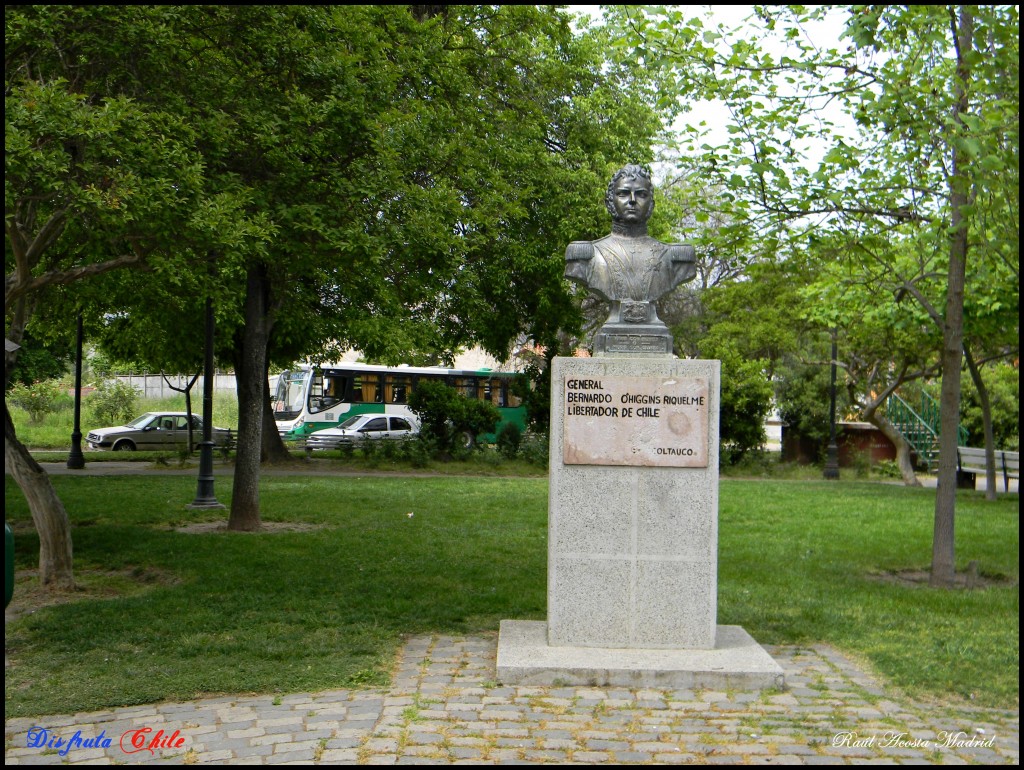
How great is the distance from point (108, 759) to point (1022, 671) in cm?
554

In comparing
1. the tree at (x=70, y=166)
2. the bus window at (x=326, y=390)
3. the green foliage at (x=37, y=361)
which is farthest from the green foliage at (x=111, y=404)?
the tree at (x=70, y=166)

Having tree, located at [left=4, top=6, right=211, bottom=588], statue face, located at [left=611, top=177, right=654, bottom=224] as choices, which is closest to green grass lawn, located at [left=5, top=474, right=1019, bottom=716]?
tree, located at [left=4, top=6, right=211, bottom=588]

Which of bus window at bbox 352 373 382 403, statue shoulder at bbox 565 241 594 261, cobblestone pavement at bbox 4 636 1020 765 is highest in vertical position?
statue shoulder at bbox 565 241 594 261

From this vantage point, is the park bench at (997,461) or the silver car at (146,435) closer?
the park bench at (997,461)

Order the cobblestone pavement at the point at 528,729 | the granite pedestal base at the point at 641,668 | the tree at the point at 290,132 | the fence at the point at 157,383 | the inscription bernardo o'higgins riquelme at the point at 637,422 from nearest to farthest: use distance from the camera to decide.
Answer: the cobblestone pavement at the point at 528,729 < the granite pedestal base at the point at 641,668 < the inscription bernardo o'higgins riquelme at the point at 637,422 < the tree at the point at 290,132 < the fence at the point at 157,383

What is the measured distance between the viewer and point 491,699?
21.0 ft

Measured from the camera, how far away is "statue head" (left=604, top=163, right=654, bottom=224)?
26.1 feet

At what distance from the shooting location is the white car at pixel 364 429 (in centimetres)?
3206

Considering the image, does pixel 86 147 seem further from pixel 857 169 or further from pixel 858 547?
pixel 858 547

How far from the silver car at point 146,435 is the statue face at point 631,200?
28461 millimetres

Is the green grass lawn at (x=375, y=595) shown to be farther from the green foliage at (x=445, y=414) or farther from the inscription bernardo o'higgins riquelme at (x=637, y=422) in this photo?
the green foliage at (x=445, y=414)

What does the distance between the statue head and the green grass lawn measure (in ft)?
11.6

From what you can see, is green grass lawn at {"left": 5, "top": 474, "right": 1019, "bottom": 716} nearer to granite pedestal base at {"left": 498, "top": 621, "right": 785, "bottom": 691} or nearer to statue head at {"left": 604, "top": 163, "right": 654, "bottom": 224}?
granite pedestal base at {"left": 498, "top": 621, "right": 785, "bottom": 691}

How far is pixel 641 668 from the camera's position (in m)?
6.80
